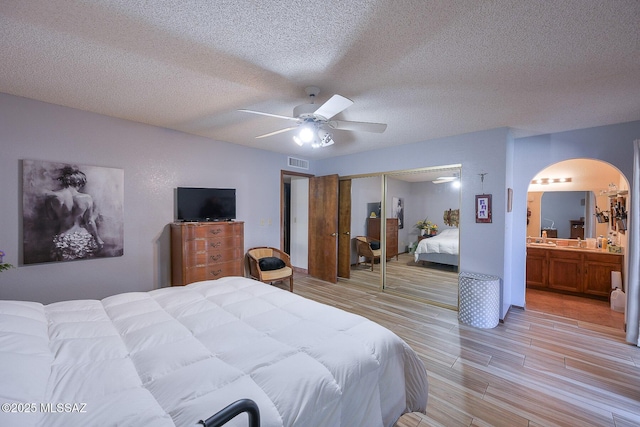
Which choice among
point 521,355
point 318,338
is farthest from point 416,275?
point 318,338

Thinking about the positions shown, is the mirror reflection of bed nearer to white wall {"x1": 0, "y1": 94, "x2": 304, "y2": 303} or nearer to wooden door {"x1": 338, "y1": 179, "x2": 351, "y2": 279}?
wooden door {"x1": 338, "y1": 179, "x2": 351, "y2": 279}

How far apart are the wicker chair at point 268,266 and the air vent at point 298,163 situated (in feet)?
5.87

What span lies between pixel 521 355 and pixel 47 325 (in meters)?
3.92

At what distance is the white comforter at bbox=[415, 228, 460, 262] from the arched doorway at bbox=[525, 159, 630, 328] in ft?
4.10

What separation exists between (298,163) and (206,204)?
7.07 ft

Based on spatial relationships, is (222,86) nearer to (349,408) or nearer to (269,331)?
(269,331)

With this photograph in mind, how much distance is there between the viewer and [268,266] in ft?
14.4

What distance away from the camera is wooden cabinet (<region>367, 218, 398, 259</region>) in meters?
5.77

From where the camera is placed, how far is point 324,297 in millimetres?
4359

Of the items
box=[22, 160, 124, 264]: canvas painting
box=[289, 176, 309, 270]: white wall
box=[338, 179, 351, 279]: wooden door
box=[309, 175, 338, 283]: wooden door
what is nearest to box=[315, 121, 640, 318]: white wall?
box=[338, 179, 351, 279]: wooden door

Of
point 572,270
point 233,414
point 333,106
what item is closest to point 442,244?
point 572,270

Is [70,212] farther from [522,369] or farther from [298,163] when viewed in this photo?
[522,369]

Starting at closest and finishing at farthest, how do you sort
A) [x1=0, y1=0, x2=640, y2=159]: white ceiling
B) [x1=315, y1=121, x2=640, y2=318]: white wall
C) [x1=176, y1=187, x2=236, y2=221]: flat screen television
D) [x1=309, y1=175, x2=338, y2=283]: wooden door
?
1. [x1=0, y1=0, x2=640, y2=159]: white ceiling
2. [x1=315, y1=121, x2=640, y2=318]: white wall
3. [x1=176, y1=187, x2=236, y2=221]: flat screen television
4. [x1=309, y1=175, x2=338, y2=283]: wooden door

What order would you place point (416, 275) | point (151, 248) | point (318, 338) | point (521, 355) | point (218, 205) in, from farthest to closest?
point (416, 275), point (218, 205), point (151, 248), point (521, 355), point (318, 338)
